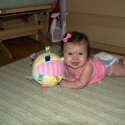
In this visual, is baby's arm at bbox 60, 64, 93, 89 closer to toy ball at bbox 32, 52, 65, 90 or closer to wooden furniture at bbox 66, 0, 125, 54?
toy ball at bbox 32, 52, 65, 90

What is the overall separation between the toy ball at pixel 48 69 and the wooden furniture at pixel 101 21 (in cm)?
68

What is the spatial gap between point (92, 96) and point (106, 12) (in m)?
0.77

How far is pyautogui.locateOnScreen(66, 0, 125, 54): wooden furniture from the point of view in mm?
1346

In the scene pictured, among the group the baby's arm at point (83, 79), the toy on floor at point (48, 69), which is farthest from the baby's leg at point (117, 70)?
the toy on floor at point (48, 69)

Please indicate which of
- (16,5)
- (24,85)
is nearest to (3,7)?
(16,5)

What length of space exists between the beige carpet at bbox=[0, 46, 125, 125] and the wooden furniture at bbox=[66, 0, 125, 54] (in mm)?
483

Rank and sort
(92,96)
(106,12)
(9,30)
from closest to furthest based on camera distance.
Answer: (92,96) → (106,12) → (9,30)

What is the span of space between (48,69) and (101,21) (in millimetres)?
766

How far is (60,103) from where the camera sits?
0.80m

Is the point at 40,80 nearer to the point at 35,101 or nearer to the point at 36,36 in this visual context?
the point at 35,101

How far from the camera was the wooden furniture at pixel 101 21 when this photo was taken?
1346 mm

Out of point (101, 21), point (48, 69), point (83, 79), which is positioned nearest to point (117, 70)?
point (83, 79)

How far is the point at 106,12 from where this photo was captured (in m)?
1.39

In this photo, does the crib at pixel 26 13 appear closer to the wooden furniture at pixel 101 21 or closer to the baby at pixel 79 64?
the wooden furniture at pixel 101 21
